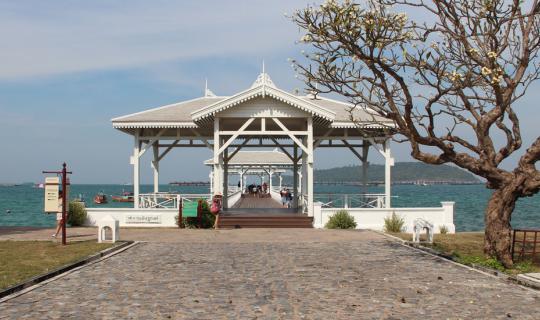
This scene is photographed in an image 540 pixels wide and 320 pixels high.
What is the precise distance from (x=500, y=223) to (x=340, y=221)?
36.9 feet

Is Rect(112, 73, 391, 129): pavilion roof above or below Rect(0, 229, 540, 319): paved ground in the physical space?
above

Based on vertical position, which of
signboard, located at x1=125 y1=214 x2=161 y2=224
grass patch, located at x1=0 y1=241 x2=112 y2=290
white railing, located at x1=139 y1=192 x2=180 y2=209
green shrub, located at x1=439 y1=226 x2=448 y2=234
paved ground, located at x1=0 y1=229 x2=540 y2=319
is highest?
white railing, located at x1=139 y1=192 x2=180 y2=209

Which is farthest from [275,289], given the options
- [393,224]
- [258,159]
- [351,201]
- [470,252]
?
[258,159]

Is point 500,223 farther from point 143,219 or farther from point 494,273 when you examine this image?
point 143,219

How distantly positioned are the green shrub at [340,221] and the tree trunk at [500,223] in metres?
10.9

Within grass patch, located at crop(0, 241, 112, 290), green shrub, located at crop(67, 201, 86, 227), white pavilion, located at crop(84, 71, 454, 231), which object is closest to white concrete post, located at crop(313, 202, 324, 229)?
white pavilion, located at crop(84, 71, 454, 231)

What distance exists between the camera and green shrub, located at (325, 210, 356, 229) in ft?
80.3

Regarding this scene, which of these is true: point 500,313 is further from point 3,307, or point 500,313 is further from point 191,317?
point 3,307

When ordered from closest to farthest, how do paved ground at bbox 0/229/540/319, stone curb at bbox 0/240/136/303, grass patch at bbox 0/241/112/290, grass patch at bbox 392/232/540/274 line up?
paved ground at bbox 0/229/540/319
stone curb at bbox 0/240/136/303
grass patch at bbox 0/241/112/290
grass patch at bbox 392/232/540/274

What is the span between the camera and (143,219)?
25625 mm

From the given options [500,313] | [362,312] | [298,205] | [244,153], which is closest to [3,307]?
[362,312]

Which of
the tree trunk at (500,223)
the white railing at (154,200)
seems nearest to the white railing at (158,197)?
the white railing at (154,200)

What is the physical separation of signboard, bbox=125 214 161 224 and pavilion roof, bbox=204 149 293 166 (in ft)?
66.9

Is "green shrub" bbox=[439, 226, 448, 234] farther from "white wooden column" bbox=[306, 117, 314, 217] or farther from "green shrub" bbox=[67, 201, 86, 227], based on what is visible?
"green shrub" bbox=[67, 201, 86, 227]
